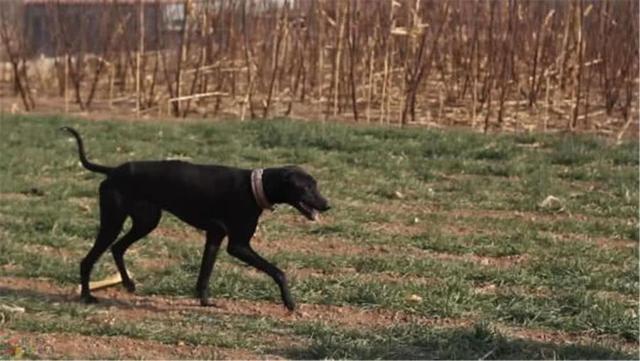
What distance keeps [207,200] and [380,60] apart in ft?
26.8

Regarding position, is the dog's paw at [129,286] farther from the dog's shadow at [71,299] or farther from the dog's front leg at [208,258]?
the dog's front leg at [208,258]

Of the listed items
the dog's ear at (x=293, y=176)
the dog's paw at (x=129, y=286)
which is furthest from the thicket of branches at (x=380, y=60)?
the dog's ear at (x=293, y=176)

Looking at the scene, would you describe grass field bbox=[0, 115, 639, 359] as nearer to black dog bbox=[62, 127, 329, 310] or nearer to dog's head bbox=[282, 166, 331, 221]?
black dog bbox=[62, 127, 329, 310]

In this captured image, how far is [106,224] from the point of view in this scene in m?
4.62

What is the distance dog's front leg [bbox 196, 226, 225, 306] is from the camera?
4530 millimetres

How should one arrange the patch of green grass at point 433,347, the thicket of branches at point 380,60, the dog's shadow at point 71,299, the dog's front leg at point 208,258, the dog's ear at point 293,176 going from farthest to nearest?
the thicket of branches at point 380,60, the dog's shadow at point 71,299, the dog's front leg at point 208,258, the dog's ear at point 293,176, the patch of green grass at point 433,347

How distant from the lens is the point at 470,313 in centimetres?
457

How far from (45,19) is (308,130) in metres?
6.09

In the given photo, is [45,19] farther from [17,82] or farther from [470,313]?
[470,313]

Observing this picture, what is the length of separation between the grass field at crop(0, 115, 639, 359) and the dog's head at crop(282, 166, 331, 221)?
500 millimetres

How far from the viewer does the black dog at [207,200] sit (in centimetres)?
432

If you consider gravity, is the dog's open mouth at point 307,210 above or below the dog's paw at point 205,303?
above

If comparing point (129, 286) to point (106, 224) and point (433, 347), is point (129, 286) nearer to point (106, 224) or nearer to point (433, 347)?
point (106, 224)

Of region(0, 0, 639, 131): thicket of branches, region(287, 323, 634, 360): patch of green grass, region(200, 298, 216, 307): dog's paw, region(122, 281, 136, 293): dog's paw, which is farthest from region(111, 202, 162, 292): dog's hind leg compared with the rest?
region(0, 0, 639, 131): thicket of branches
